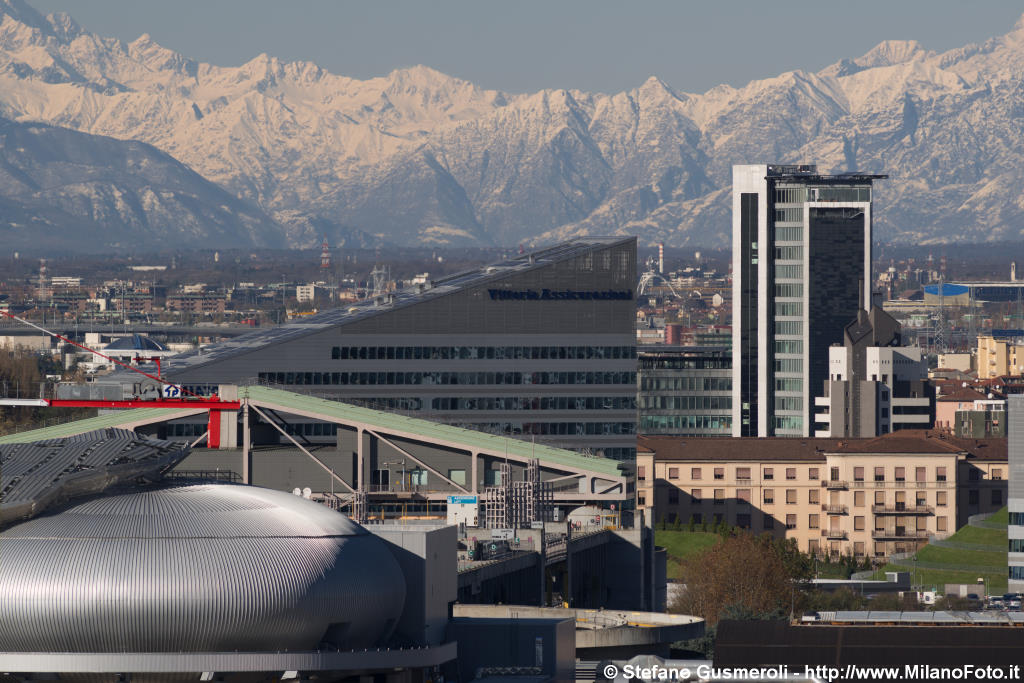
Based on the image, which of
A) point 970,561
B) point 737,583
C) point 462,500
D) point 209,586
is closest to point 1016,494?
point 970,561

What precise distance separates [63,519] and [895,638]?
26.3 m

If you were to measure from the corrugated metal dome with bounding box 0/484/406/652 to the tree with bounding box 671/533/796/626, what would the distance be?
57970mm

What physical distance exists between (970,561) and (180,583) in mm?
106272

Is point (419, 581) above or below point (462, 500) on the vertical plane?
above

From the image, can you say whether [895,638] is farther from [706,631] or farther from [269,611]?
[706,631]

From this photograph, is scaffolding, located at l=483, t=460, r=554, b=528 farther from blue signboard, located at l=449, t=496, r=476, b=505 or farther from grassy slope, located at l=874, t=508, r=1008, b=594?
grassy slope, located at l=874, t=508, r=1008, b=594

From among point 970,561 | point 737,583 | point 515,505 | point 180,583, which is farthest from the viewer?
point 970,561

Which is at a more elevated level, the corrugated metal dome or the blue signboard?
the corrugated metal dome

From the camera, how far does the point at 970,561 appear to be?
174625 mm

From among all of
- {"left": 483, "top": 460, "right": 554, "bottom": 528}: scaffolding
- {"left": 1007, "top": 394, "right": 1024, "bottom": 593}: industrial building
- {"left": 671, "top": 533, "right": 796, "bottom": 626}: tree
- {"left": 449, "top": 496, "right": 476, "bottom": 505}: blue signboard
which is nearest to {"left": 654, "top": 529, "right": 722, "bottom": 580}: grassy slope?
{"left": 1007, "top": 394, "right": 1024, "bottom": 593}: industrial building

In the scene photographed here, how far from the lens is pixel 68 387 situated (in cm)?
19112

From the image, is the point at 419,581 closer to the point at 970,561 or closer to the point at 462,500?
the point at 462,500

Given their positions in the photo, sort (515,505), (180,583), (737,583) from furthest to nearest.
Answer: (737,583), (515,505), (180,583)

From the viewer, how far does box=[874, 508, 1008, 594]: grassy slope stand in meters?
170
